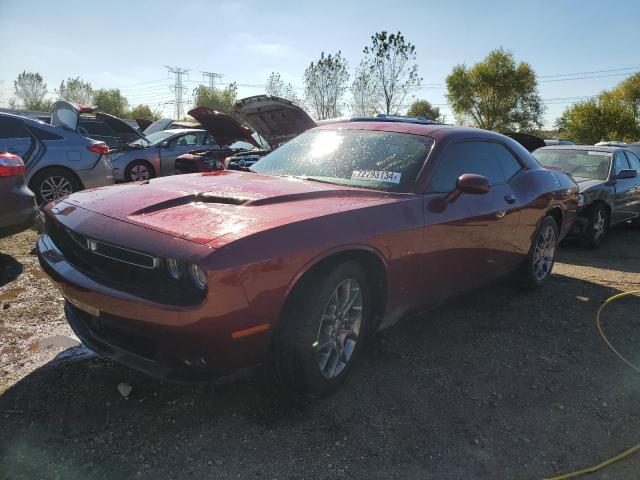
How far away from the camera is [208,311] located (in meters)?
2.03

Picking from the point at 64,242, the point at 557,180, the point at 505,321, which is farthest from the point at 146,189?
the point at 557,180

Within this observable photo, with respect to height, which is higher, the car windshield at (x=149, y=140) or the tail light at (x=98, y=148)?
the car windshield at (x=149, y=140)

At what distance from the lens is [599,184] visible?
710 centimetres

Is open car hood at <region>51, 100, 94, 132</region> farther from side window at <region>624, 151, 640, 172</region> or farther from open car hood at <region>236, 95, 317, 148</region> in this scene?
side window at <region>624, 151, 640, 172</region>

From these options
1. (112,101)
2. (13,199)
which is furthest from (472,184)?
(112,101)

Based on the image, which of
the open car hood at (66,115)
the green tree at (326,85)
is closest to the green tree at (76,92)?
the green tree at (326,85)

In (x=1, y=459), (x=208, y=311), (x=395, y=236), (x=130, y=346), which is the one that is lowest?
(x=1, y=459)

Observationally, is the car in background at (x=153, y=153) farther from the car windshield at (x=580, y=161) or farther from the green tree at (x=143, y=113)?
the green tree at (x=143, y=113)

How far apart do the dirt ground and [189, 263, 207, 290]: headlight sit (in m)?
0.76

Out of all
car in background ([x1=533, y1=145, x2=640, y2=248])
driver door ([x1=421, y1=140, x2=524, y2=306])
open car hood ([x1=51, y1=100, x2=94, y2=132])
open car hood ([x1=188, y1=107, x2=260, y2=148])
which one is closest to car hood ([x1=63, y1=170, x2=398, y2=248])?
driver door ([x1=421, y1=140, x2=524, y2=306])

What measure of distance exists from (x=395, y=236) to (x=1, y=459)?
2.12m

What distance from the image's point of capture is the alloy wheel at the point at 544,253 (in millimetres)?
4691

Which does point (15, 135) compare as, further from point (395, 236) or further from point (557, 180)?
point (557, 180)

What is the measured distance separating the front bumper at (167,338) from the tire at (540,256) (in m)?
3.14
